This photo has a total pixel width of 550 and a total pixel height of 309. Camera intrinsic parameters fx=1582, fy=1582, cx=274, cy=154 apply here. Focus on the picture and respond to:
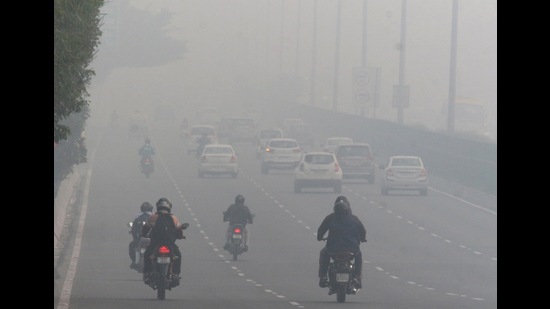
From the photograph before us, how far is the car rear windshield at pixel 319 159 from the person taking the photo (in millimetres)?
54500

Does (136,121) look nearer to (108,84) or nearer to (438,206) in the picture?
(438,206)

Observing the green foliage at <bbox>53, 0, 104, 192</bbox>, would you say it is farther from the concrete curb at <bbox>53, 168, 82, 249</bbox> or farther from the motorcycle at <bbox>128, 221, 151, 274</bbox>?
the concrete curb at <bbox>53, 168, 82, 249</bbox>

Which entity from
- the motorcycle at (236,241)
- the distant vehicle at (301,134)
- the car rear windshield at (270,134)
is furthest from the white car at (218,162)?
the motorcycle at (236,241)

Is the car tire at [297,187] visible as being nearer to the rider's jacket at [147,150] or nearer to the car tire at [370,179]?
the car tire at [370,179]

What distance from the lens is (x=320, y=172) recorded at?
5450 centimetres

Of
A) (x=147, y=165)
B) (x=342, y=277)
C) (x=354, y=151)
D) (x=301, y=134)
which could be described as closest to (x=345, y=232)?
(x=342, y=277)

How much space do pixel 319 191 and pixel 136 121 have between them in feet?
143

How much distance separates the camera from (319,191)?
5662cm

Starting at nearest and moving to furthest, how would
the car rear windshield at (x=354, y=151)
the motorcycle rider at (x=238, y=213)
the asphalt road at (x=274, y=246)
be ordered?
the asphalt road at (x=274, y=246), the motorcycle rider at (x=238, y=213), the car rear windshield at (x=354, y=151)

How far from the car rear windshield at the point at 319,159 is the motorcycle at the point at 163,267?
3095 cm

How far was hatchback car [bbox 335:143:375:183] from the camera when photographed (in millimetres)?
59469

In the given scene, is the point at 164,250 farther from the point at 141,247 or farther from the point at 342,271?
the point at 141,247
